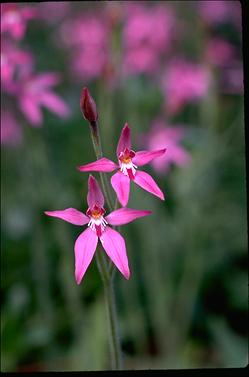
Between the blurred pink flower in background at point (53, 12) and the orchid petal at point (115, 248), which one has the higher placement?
→ the blurred pink flower in background at point (53, 12)

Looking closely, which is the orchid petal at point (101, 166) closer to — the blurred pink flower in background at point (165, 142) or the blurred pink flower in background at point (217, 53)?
the blurred pink flower in background at point (165, 142)

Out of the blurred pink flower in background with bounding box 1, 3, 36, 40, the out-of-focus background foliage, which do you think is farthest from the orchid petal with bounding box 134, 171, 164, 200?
the out-of-focus background foliage

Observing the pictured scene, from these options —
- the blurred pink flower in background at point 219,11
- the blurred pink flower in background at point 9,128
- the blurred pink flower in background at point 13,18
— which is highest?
the blurred pink flower in background at point 219,11

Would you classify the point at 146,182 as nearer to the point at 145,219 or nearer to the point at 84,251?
the point at 84,251

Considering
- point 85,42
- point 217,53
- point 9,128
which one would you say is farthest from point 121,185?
point 85,42

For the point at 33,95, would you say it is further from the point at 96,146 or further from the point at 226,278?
the point at 226,278

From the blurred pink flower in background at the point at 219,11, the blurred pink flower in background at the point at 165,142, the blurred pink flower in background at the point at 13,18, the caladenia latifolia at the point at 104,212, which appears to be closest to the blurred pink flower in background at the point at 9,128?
the blurred pink flower in background at the point at 165,142
